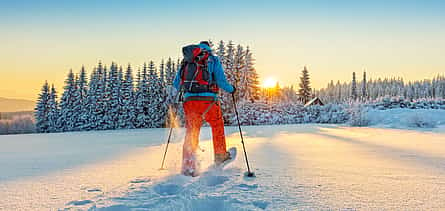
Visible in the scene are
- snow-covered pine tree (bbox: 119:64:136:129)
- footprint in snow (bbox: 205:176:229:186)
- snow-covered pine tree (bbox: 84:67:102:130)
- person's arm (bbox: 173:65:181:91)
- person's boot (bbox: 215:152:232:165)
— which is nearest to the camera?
footprint in snow (bbox: 205:176:229:186)

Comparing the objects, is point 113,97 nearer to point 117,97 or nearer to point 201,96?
point 117,97

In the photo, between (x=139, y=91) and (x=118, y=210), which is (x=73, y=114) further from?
(x=118, y=210)

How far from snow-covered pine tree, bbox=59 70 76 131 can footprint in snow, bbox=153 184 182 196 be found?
33.2 metres

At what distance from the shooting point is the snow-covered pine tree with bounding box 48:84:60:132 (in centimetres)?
3216

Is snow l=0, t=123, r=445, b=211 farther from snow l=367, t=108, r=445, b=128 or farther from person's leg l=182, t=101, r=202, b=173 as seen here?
snow l=367, t=108, r=445, b=128

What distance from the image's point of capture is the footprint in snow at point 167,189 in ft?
8.01

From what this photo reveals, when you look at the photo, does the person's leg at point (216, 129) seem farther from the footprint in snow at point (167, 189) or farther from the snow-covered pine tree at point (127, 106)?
the snow-covered pine tree at point (127, 106)

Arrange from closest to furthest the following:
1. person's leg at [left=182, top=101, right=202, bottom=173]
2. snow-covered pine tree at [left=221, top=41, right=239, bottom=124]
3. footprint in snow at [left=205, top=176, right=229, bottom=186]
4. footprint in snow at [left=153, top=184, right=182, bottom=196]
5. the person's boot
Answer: footprint in snow at [left=153, top=184, right=182, bottom=196] → footprint in snow at [left=205, top=176, right=229, bottom=186] → person's leg at [left=182, top=101, right=202, bottom=173] → the person's boot → snow-covered pine tree at [left=221, top=41, right=239, bottom=124]

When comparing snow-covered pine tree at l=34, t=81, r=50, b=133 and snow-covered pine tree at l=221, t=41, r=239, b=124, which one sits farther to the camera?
snow-covered pine tree at l=34, t=81, r=50, b=133

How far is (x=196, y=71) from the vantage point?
3.52 metres

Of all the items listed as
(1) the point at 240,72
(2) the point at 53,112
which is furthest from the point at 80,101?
(1) the point at 240,72

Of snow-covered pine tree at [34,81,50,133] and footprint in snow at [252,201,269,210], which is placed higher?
snow-covered pine tree at [34,81,50,133]

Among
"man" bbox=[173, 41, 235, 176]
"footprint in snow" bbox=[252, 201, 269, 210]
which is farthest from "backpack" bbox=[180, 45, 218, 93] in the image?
"footprint in snow" bbox=[252, 201, 269, 210]

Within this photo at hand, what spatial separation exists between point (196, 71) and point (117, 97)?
29408 mm
